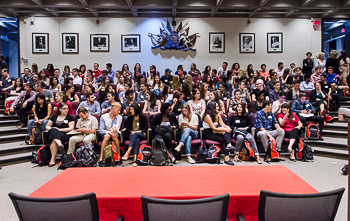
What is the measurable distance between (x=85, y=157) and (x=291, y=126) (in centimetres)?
453

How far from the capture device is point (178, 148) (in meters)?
4.74

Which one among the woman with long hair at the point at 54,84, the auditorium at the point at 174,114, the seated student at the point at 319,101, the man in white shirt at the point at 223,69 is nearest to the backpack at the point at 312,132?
the auditorium at the point at 174,114

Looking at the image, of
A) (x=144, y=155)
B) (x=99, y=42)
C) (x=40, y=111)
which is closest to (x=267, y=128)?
(x=144, y=155)

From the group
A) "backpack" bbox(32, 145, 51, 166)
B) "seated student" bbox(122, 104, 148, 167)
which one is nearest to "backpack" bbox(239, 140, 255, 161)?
"seated student" bbox(122, 104, 148, 167)

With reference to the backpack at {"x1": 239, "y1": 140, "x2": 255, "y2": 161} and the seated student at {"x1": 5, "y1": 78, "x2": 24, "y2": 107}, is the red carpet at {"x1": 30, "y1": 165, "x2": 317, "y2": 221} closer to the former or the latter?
the backpack at {"x1": 239, "y1": 140, "x2": 255, "y2": 161}

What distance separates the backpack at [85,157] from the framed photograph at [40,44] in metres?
7.57

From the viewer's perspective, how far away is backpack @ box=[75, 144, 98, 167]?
4.43 m

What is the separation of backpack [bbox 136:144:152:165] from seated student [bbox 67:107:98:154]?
3.61ft

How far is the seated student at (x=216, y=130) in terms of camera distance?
16.0 feet

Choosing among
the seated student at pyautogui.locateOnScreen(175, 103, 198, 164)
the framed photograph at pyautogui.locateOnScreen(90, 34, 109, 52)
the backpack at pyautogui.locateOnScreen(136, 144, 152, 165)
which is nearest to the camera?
the backpack at pyautogui.locateOnScreen(136, 144, 152, 165)

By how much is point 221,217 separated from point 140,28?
10.2m

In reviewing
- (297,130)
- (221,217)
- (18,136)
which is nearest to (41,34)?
(18,136)

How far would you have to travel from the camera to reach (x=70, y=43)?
10.1 metres

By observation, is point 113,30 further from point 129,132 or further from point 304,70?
point 304,70
